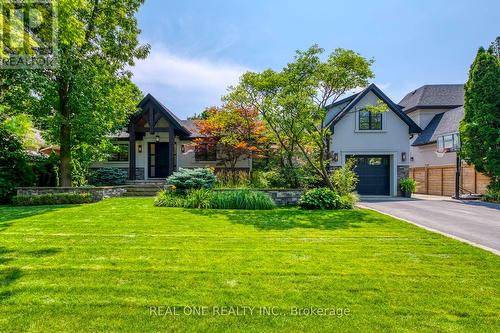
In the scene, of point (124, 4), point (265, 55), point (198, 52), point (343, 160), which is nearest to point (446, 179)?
point (343, 160)

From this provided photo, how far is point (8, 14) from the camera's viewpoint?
414 cm

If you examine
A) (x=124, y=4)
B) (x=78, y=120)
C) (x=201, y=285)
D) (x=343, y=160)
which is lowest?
(x=201, y=285)

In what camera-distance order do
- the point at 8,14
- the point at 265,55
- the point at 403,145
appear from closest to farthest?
the point at 8,14, the point at 265,55, the point at 403,145

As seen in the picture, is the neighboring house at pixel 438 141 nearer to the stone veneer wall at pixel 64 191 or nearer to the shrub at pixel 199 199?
the shrub at pixel 199 199

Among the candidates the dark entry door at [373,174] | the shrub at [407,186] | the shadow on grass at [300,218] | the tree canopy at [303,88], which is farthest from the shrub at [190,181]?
the shrub at [407,186]

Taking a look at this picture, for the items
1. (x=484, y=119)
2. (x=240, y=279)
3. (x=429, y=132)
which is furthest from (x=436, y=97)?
(x=240, y=279)

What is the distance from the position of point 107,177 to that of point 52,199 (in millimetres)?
4991

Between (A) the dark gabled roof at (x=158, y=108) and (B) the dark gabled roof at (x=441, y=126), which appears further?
(B) the dark gabled roof at (x=441, y=126)

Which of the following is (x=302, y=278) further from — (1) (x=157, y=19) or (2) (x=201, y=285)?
(1) (x=157, y=19)

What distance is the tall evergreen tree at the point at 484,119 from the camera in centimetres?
1417

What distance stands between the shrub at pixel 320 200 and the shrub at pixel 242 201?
127cm

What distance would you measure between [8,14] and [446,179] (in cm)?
2245

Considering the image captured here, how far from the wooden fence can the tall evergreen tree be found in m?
1.95

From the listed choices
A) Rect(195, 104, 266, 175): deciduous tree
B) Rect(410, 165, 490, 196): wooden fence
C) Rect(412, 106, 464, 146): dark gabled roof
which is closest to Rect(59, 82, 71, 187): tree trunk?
Rect(195, 104, 266, 175): deciduous tree
